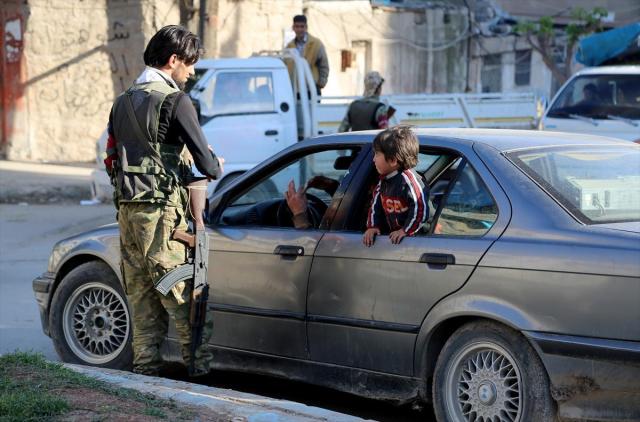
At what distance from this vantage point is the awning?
17172 millimetres

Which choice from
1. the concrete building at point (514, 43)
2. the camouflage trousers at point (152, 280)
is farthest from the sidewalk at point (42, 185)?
the concrete building at point (514, 43)

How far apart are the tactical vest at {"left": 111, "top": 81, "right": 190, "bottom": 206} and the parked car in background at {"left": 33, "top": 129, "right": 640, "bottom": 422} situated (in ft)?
2.31

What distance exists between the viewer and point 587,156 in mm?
5215

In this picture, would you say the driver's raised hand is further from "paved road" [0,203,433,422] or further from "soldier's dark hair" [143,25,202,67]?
"paved road" [0,203,433,422]

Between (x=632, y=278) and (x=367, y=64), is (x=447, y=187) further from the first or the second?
(x=367, y=64)

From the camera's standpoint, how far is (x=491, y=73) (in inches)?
1043

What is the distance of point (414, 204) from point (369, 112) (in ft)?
19.4

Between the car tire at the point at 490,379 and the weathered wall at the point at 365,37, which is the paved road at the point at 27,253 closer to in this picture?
the car tire at the point at 490,379

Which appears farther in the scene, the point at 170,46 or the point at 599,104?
the point at 599,104

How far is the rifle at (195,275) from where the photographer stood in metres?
5.15

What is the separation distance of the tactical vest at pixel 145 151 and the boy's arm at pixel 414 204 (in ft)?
3.73

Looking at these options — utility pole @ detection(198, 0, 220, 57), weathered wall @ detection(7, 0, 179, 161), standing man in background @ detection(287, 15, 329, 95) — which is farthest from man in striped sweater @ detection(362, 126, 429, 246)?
weathered wall @ detection(7, 0, 179, 161)

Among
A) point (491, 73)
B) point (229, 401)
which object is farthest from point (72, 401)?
point (491, 73)

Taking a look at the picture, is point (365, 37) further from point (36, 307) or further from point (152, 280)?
point (152, 280)
